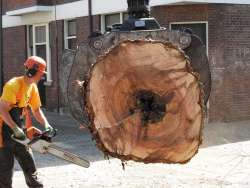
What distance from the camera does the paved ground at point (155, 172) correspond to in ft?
28.3

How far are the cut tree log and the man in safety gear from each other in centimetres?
201

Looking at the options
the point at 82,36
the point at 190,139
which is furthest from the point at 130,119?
the point at 82,36

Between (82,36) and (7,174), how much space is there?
38.6ft

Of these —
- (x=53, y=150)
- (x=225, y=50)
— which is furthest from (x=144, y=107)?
(x=225, y=50)

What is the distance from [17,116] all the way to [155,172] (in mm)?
3487

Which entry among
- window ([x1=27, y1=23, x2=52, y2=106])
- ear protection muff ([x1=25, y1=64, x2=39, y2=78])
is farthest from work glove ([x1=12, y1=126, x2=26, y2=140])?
window ([x1=27, y1=23, x2=52, y2=106])

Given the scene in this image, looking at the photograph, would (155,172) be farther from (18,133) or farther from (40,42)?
(40,42)

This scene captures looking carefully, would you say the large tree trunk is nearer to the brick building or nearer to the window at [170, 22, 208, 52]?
the brick building

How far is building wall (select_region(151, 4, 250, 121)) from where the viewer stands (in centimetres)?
1498

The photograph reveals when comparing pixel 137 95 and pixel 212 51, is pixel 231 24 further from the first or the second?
pixel 137 95

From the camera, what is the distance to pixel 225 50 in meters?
15.2

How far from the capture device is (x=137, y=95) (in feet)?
14.1

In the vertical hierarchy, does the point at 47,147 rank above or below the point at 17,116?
below

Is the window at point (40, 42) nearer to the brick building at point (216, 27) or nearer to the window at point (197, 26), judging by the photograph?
the brick building at point (216, 27)
